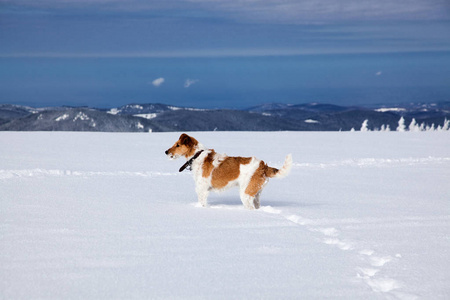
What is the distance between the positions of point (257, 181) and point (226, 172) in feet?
1.83

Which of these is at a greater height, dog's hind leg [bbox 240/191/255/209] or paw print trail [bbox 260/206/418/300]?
dog's hind leg [bbox 240/191/255/209]

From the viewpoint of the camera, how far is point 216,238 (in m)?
6.09

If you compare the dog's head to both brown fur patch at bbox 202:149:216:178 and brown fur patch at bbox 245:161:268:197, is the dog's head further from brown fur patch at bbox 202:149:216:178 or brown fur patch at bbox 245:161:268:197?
brown fur patch at bbox 245:161:268:197

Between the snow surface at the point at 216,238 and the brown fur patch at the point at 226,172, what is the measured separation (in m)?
0.50

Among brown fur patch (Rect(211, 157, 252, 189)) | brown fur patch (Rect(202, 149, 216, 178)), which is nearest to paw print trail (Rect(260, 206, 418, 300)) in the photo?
brown fur patch (Rect(211, 157, 252, 189))

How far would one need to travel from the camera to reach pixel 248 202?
823cm

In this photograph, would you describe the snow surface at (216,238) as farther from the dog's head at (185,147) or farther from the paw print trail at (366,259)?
the dog's head at (185,147)

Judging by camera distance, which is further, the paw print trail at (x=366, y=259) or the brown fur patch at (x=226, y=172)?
the brown fur patch at (x=226, y=172)

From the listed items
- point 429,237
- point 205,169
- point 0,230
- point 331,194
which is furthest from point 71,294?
point 331,194

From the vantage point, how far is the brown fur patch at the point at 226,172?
8117mm

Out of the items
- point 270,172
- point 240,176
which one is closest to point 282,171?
point 270,172

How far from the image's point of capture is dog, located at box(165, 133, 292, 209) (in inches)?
319

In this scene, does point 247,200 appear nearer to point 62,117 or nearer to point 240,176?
point 240,176

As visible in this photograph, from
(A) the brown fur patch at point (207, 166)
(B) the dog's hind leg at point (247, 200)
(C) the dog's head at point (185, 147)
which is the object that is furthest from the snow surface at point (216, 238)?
(C) the dog's head at point (185, 147)
